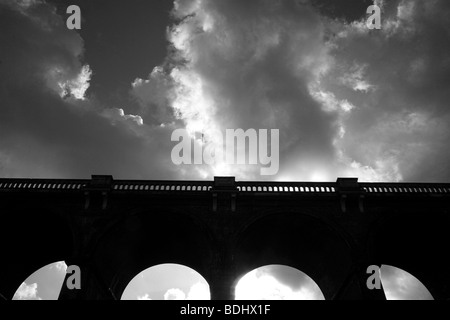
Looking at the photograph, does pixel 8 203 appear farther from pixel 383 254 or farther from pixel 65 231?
pixel 383 254

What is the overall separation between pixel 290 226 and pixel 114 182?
1126cm

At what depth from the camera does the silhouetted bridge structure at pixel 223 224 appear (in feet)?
70.2

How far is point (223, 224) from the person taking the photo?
21953mm

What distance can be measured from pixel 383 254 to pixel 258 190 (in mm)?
9457

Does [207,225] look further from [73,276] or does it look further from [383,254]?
[383,254]

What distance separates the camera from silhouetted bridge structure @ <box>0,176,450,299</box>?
21395 millimetres

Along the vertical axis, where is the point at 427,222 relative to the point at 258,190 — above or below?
below
